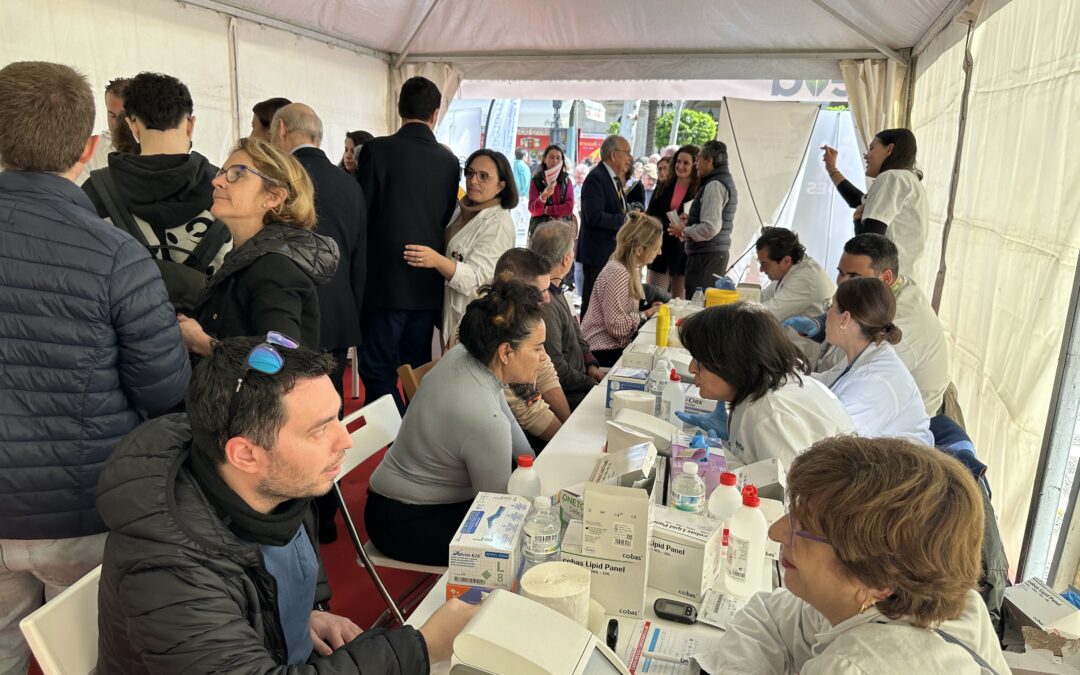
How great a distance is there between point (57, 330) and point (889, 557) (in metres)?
1.56

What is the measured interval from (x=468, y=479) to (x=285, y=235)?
0.84m

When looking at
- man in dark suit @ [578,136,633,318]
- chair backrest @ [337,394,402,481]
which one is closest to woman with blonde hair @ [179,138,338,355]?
chair backrest @ [337,394,402,481]

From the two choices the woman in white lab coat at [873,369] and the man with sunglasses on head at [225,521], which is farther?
the woman in white lab coat at [873,369]

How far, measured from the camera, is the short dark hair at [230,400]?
3.37 feet

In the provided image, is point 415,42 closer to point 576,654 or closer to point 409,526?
point 409,526

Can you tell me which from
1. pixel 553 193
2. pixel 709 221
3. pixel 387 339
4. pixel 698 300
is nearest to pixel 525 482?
pixel 387 339

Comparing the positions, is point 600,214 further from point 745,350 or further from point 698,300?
point 745,350

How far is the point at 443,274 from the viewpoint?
10.6 ft

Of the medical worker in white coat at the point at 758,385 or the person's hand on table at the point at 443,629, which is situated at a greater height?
the medical worker in white coat at the point at 758,385

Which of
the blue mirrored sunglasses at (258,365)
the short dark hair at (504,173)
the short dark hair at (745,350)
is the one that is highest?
the short dark hair at (504,173)

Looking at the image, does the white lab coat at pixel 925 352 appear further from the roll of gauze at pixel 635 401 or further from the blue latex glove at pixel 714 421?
the roll of gauze at pixel 635 401

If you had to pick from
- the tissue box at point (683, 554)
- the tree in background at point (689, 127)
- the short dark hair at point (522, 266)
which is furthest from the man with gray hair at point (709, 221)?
the tree in background at point (689, 127)

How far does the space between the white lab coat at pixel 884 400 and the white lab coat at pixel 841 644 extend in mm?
1242

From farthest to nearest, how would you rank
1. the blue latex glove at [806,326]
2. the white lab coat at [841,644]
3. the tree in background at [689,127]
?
the tree in background at [689,127]
the blue latex glove at [806,326]
the white lab coat at [841,644]
